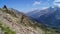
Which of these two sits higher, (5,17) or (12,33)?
(5,17)

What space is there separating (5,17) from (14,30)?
414 cm

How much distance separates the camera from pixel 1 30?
736 inches

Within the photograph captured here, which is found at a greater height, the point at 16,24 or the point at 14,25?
the point at 16,24

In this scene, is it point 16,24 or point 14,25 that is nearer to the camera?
point 14,25

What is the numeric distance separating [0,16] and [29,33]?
4.71 m

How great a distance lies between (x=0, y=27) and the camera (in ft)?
64.7

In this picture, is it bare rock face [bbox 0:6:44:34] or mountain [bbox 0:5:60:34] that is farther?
bare rock face [bbox 0:6:44:34]

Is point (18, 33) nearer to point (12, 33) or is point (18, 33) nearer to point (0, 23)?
point (12, 33)

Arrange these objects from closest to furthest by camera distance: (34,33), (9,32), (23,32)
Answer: (9,32)
(23,32)
(34,33)

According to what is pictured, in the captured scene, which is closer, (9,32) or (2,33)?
(2,33)

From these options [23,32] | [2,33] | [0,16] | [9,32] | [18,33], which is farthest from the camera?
[0,16]

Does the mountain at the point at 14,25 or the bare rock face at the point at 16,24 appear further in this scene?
the bare rock face at the point at 16,24

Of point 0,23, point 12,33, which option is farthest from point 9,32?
point 0,23

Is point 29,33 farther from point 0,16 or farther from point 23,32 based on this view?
point 0,16
